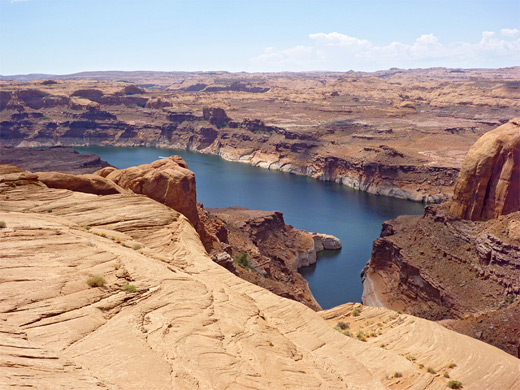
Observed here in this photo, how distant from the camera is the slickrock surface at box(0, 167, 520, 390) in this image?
13.2m

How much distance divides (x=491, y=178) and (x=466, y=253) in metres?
8.83

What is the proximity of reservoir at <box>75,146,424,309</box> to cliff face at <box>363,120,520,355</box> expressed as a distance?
5.49 meters

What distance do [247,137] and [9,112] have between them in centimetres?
9577

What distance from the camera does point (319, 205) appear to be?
101 meters

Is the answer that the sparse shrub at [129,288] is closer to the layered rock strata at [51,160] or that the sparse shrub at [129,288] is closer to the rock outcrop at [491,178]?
the rock outcrop at [491,178]

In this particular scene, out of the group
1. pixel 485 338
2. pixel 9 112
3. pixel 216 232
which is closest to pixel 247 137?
pixel 9 112

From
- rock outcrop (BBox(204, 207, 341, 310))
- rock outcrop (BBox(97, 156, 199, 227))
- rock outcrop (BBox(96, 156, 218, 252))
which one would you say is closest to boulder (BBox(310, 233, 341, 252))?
rock outcrop (BBox(204, 207, 341, 310))

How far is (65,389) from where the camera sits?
1099cm

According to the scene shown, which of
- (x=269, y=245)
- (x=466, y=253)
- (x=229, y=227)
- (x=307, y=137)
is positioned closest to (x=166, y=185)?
(x=229, y=227)

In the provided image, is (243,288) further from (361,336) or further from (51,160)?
(51,160)

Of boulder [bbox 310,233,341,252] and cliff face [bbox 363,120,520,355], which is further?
boulder [bbox 310,233,341,252]

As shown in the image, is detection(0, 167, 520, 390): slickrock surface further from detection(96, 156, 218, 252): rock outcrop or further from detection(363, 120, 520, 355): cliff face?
detection(363, 120, 520, 355): cliff face

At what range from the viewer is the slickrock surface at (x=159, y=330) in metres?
13.2

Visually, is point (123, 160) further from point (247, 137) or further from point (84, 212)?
point (84, 212)
